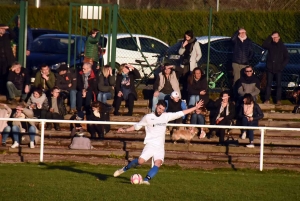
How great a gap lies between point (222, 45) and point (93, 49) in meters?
3.62

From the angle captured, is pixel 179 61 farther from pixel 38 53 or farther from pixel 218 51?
pixel 38 53

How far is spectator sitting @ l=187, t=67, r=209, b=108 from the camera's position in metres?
19.3

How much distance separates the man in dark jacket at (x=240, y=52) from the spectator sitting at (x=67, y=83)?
4.05 metres

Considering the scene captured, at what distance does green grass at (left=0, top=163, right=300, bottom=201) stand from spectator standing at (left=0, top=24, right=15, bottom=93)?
431 centimetres

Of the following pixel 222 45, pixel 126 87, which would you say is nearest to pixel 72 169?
pixel 126 87

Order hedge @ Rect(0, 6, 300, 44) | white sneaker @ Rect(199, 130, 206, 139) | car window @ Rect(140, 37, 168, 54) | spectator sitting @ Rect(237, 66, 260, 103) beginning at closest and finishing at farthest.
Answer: white sneaker @ Rect(199, 130, 206, 139)
spectator sitting @ Rect(237, 66, 260, 103)
car window @ Rect(140, 37, 168, 54)
hedge @ Rect(0, 6, 300, 44)

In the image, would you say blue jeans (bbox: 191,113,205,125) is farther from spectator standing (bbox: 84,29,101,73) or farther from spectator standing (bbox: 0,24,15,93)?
spectator standing (bbox: 0,24,15,93)

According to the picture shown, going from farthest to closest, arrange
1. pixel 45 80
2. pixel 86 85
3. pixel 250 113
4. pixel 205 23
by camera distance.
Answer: pixel 205 23, pixel 45 80, pixel 86 85, pixel 250 113

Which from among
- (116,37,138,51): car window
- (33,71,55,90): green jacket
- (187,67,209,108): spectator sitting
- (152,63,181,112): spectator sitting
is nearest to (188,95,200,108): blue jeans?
(187,67,209,108): spectator sitting

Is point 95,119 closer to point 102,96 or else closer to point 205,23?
point 102,96

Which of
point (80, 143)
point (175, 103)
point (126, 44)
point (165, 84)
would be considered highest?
point (126, 44)

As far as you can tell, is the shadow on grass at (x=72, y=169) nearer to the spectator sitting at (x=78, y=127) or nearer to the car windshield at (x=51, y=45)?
the spectator sitting at (x=78, y=127)

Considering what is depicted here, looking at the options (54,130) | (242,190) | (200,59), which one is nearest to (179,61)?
(200,59)

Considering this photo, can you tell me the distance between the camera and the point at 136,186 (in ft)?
46.1
